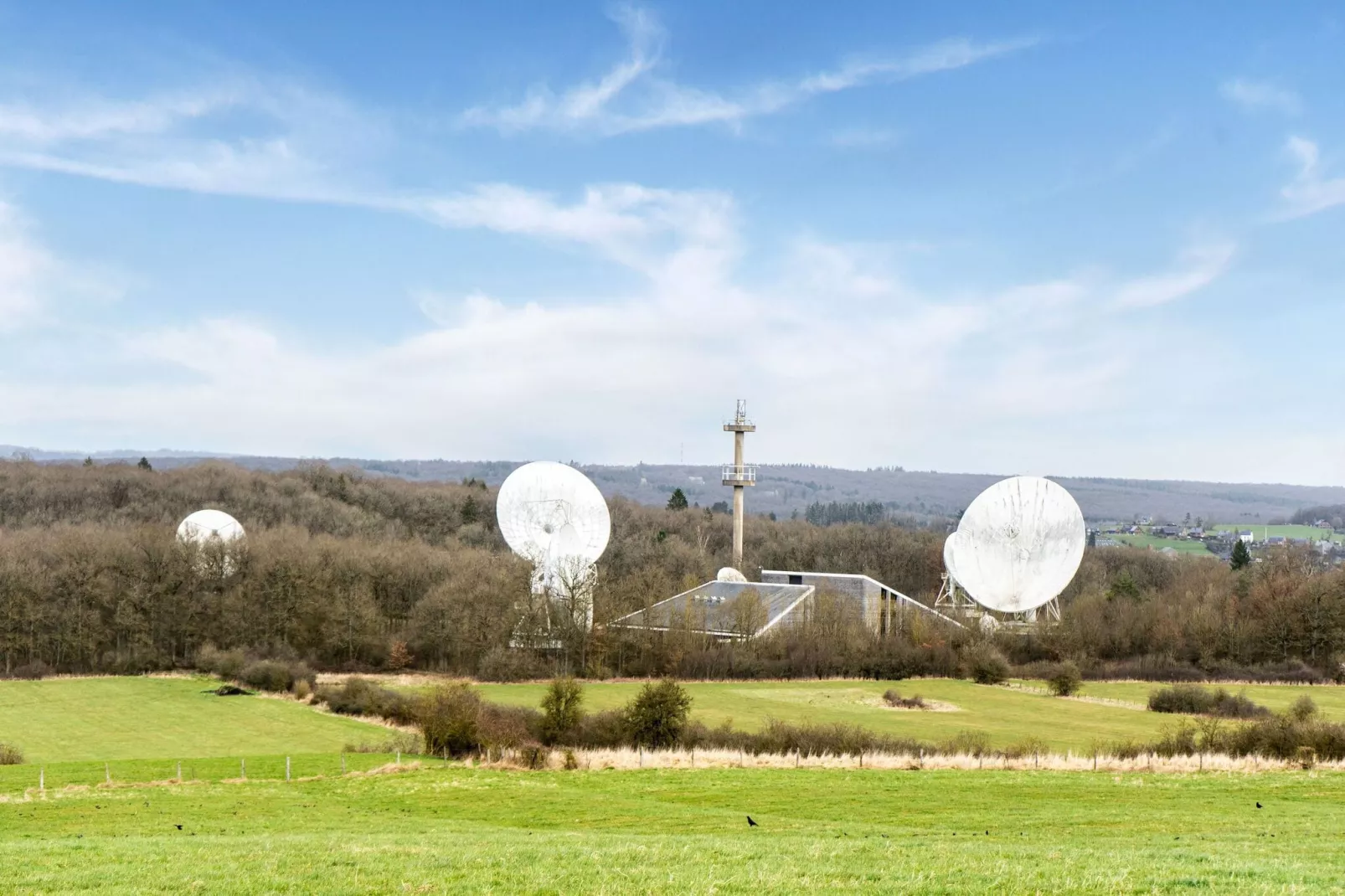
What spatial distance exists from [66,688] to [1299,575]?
244 ft

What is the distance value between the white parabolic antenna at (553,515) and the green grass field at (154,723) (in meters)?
15.9

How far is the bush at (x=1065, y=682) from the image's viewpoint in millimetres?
58812

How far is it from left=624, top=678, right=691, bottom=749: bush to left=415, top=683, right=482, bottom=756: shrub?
Answer: 4968mm

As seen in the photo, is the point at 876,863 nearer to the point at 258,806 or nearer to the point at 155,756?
the point at 258,806

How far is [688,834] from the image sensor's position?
20703mm

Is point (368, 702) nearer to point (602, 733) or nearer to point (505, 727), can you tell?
point (505, 727)

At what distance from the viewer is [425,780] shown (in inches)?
1244

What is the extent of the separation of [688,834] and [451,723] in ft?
58.7

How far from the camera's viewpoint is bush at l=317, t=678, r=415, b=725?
47.4m

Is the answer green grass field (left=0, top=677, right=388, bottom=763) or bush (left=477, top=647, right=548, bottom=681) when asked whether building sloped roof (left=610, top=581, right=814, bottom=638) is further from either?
green grass field (left=0, top=677, right=388, bottom=763)

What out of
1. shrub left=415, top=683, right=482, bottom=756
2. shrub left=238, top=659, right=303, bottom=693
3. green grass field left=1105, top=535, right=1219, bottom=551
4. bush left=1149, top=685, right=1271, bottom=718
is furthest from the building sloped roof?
green grass field left=1105, top=535, right=1219, bottom=551

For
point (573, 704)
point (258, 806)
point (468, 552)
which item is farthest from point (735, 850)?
point (468, 552)

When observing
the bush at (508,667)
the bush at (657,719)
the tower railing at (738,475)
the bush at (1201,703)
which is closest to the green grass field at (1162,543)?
the tower railing at (738,475)

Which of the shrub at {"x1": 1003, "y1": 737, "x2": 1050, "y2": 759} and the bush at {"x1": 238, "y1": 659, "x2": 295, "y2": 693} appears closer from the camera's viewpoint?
the shrub at {"x1": 1003, "y1": 737, "x2": 1050, "y2": 759}
